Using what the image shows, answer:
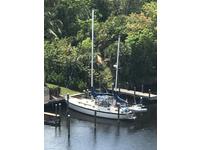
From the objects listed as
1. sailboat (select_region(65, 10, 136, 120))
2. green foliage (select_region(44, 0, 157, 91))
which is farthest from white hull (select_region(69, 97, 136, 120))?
green foliage (select_region(44, 0, 157, 91))

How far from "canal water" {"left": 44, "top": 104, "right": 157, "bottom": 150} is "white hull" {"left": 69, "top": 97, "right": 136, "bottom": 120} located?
99mm

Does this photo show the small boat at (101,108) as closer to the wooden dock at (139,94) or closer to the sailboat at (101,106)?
the sailboat at (101,106)

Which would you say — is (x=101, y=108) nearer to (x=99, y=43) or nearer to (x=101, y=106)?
(x=101, y=106)

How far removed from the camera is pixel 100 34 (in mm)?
11344

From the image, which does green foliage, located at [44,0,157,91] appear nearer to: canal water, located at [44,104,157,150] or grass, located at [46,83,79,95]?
grass, located at [46,83,79,95]

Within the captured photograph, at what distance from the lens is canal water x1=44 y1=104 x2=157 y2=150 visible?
738 cm

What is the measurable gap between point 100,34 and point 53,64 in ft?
4.55

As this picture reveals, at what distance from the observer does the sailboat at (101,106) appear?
8.91 metres

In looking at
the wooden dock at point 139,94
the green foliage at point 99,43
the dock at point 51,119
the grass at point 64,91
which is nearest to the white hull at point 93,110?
the grass at point 64,91

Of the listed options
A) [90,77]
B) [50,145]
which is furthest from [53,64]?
[50,145]

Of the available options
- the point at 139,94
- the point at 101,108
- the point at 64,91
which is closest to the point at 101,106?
the point at 101,108

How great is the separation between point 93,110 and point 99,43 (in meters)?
2.60
